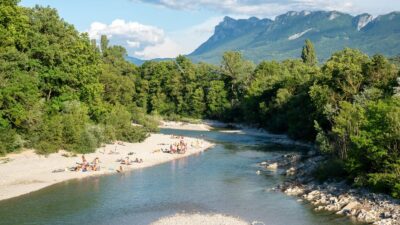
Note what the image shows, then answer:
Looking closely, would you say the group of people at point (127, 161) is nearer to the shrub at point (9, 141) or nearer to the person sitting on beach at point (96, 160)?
the person sitting on beach at point (96, 160)

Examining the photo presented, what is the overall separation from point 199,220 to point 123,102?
73.5 metres

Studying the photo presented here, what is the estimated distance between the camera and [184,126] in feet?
400

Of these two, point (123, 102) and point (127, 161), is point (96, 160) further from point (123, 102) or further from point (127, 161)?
point (123, 102)

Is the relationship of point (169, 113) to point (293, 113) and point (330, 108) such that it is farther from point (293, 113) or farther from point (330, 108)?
point (330, 108)

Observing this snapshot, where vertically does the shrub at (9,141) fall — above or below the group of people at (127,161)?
above

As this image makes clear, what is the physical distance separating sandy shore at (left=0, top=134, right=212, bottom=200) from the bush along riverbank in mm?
18593

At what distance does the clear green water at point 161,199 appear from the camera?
121 feet

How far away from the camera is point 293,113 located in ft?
293

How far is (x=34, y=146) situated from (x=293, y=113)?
47466 mm

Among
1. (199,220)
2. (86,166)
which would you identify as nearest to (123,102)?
(86,166)

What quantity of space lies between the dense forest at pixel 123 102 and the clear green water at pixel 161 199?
23.0ft

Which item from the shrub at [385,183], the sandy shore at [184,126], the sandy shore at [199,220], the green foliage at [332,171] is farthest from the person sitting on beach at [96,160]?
the sandy shore at [184,126]

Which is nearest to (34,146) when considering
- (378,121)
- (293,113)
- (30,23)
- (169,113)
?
(30,23)

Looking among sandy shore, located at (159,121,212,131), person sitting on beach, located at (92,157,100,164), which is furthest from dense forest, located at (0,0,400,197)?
sandy shore, located at (159,121,212,131)
